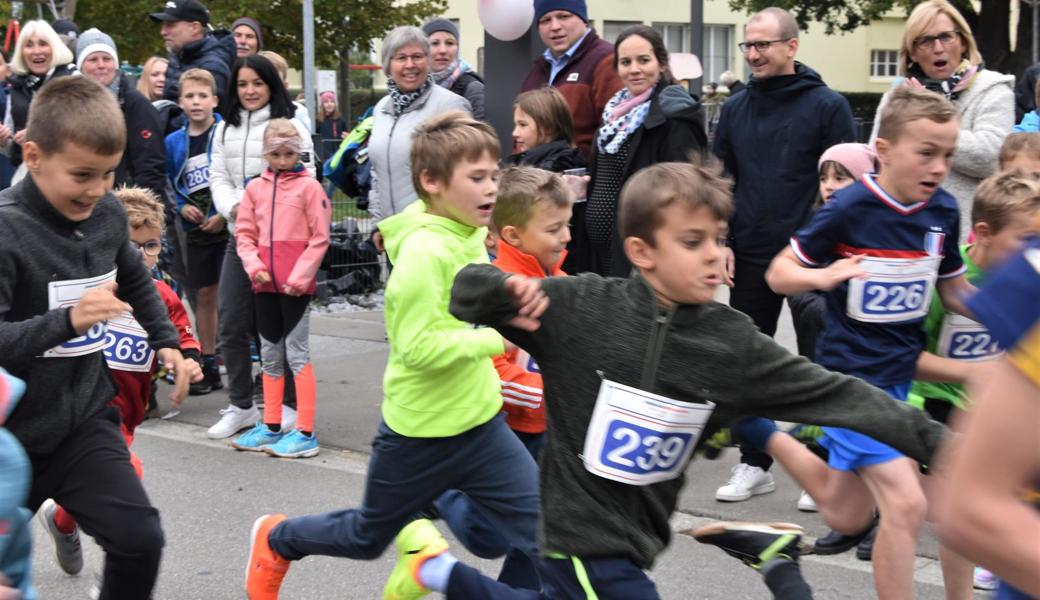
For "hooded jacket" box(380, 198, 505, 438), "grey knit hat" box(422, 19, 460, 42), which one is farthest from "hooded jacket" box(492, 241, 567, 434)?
"grey knit hat" box(422, 19, 460, 42)

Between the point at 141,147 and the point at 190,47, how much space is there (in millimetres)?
1227

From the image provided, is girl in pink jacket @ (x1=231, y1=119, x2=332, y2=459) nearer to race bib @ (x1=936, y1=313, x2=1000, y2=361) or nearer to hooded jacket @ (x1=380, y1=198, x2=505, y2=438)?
hooded jacket @ (x1=380, y1=198, x2=505, y2=438)

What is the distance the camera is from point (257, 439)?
693 centimetres

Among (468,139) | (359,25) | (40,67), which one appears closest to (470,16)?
(359,25)

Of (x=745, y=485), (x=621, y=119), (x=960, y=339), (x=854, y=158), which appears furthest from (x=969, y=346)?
(x=621, y=119)

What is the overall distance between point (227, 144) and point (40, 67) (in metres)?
1.63

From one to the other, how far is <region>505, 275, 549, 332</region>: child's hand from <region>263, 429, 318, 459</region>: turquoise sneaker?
3.90 m

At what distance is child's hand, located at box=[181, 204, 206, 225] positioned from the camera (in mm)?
8078

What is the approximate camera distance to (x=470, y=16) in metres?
42.8

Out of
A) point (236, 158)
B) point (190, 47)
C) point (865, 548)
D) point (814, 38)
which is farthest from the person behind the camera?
point (814, 38)

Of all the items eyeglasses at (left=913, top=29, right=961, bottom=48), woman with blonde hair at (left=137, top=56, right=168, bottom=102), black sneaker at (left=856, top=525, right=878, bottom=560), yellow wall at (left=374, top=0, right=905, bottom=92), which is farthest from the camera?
yellow wall at (left=374, top=0, right=905, bottom=92)

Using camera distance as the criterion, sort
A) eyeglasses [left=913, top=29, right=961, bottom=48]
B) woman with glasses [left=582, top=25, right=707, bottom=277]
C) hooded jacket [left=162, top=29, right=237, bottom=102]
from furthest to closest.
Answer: hooded jacket [left=162, top=29, right=237, bottom=102]
woman with glasses [left=582, top=25, right=707, bottom=277]
eyeglasses [left=913, top=29, right=961, bottom=48]

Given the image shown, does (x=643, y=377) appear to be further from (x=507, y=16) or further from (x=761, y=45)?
(x=507, y=16)

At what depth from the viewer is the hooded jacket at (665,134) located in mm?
5969
